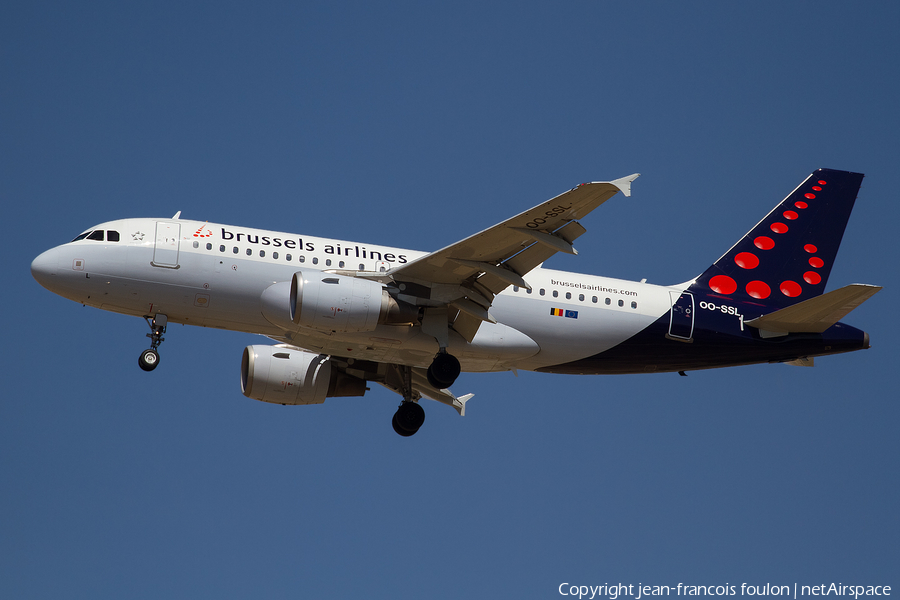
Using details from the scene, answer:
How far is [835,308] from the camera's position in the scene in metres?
26.0

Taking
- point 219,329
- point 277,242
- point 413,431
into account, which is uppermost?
point 277,242

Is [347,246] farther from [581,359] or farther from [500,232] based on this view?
[581,359]

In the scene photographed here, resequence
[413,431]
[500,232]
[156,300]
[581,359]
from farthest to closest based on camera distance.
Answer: [413,431] < [581,359] < [156,300] < [500,232]

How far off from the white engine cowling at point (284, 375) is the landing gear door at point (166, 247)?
4.73 m

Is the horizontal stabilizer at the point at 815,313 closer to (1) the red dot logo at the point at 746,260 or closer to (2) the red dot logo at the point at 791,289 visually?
(2) the red dot logo at the point at 791,289

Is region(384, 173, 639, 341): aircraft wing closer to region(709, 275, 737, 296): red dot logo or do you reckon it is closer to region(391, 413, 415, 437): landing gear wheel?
region(391, 413, 415, 437): landing gear wheel

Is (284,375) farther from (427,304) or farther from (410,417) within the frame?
(427,304)

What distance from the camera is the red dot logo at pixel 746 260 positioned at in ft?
96.4

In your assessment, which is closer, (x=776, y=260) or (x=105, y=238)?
(x=105, y=238)

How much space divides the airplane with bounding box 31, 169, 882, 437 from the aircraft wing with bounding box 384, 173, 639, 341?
4cm

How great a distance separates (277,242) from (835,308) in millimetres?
15088

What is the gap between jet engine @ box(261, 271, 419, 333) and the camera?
75.6ft

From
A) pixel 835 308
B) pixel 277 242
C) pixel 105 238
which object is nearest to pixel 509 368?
pixel 277 242

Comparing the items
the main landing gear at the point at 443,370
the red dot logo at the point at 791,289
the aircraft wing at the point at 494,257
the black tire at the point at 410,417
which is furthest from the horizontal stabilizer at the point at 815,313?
the black tire at the point at 410,417
